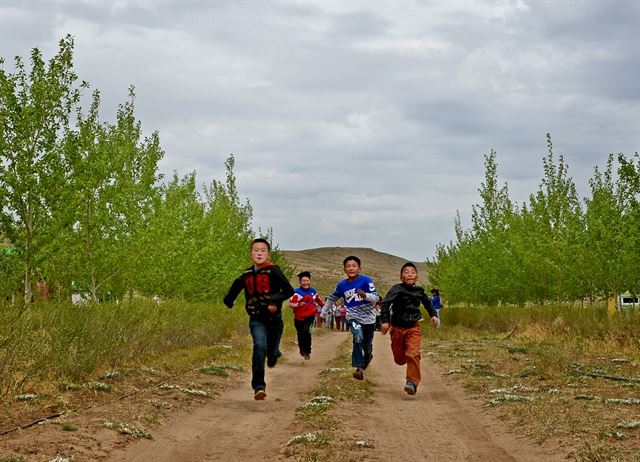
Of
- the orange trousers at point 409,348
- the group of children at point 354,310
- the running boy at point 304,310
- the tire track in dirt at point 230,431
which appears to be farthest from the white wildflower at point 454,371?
the running boy at point 304,310

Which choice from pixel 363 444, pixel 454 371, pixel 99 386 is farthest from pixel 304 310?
pixel 363 444

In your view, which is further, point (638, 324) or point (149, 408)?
point (638, 324)

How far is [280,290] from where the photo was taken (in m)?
11.7

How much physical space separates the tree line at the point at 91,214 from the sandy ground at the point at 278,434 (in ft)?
16.9

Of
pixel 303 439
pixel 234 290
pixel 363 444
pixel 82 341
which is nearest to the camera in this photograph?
pixel 363 444

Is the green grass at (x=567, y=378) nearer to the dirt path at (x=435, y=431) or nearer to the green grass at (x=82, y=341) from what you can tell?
the dirt path at (x=435, y=431)

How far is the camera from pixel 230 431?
30.0 ft

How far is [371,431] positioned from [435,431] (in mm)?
828

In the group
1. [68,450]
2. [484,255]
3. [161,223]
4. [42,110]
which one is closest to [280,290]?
[68,450]

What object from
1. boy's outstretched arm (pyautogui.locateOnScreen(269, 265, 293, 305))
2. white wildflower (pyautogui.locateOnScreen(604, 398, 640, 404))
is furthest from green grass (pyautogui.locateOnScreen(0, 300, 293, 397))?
white wildflower (pyautogui.locateOnScreen(604, 398, 640, 404))

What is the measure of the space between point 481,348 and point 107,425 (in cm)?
1561

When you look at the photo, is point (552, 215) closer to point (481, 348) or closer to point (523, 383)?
point (481, 348)

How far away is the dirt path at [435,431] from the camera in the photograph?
763 centimetres

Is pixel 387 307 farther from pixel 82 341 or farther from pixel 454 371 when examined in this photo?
pixel 82 341
